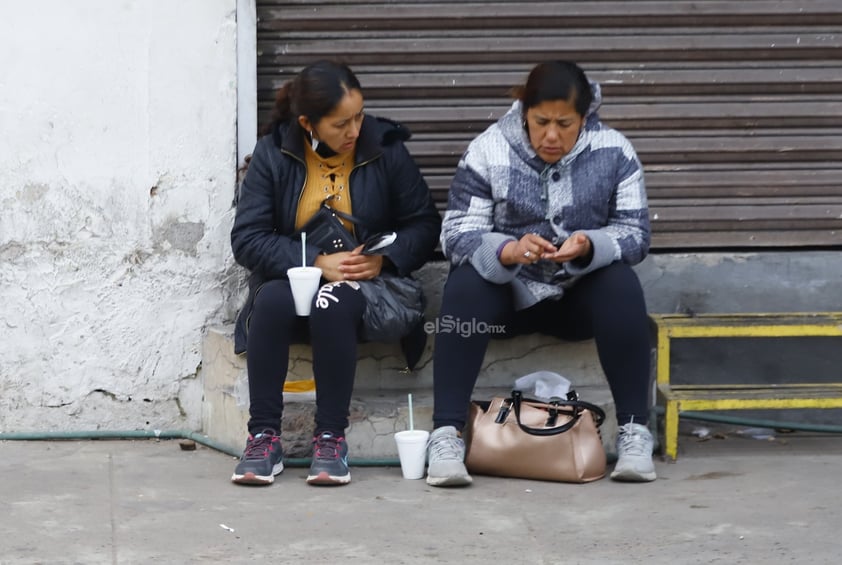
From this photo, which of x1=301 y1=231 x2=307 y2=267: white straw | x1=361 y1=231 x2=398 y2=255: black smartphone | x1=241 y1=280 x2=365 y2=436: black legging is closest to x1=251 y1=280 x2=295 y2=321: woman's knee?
x1=241 y1=280 x2=365 y2=436: black legging

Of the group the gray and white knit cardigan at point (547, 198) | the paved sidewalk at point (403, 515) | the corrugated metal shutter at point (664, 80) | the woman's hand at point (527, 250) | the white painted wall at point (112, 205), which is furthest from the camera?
the corrugated metal shutter at point (664, 80)

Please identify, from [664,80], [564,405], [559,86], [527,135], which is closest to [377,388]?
[564,405]

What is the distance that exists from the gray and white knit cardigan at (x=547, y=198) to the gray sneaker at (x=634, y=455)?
0.51 m

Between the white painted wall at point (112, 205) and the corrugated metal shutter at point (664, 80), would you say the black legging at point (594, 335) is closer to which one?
the corrugated metal shutter at point (664, 80)

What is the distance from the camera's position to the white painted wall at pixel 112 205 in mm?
4645

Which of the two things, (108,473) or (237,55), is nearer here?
(108,473)

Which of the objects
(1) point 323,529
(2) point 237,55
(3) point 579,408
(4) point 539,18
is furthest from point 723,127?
(1) point 323,529

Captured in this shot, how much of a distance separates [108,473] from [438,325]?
1168 mm

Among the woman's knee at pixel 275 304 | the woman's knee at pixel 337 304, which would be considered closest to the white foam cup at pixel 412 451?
the woman's knee at pixel 337 304

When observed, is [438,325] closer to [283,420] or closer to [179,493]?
[283,420]

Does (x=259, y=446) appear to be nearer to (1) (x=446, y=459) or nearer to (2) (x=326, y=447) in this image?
(2) (x=326, y=447)

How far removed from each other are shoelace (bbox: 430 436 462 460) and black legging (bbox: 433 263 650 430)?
0.06 metres

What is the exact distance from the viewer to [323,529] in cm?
375

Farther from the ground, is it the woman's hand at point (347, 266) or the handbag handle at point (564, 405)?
the woman's hand at point (347, 266)
